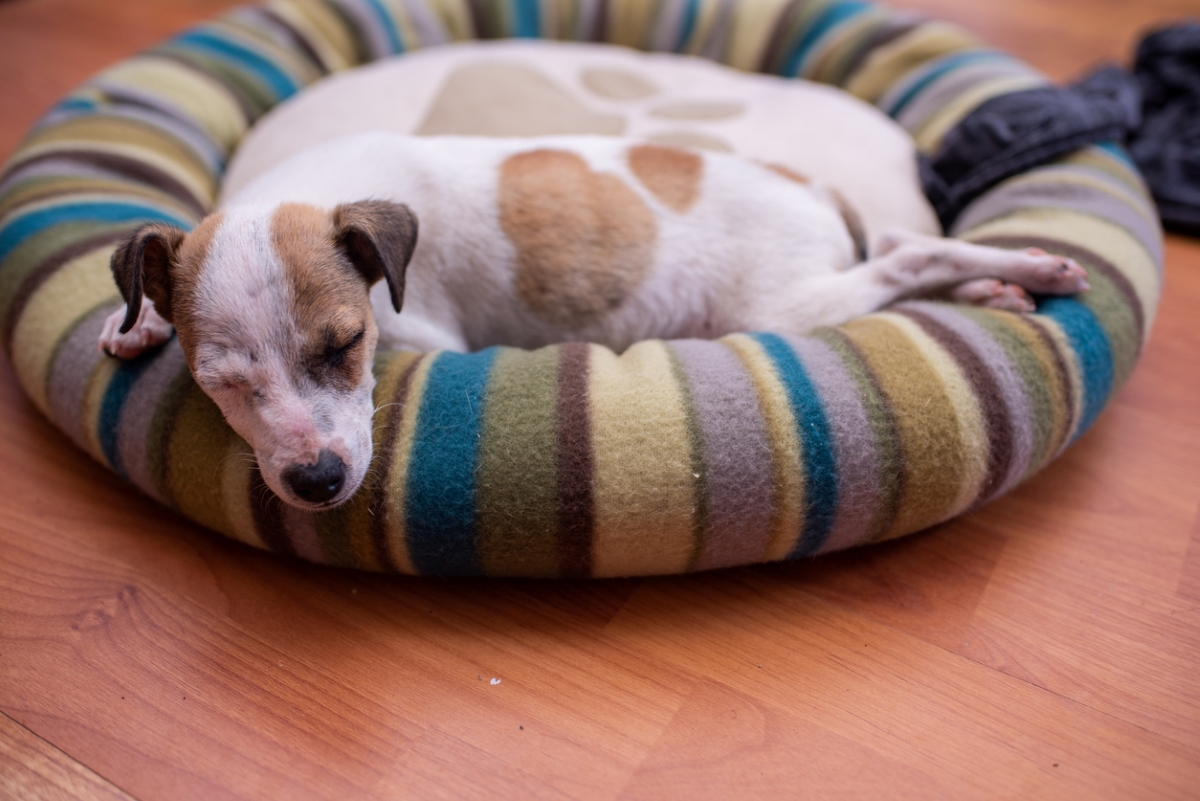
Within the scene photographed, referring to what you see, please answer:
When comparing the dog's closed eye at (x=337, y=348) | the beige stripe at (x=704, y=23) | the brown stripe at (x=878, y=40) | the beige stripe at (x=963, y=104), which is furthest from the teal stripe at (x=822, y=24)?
the dog's closed eye at (x=337, y=348)

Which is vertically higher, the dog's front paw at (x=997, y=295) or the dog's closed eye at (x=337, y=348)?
the dog's closed eye at (x=337, y=348)

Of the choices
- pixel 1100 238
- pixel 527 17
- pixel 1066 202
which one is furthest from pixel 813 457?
pixel 527 17

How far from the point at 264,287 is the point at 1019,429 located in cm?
143

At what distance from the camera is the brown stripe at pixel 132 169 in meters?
2.47

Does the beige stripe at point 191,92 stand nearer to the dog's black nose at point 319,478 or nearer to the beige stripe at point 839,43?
the dog's black nose at point 319,478

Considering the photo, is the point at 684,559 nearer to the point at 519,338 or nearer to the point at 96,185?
the point at 519,338

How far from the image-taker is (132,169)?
8.29ft

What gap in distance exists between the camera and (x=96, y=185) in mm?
2369

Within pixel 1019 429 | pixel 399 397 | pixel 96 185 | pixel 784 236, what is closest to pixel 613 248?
pixel 784 236

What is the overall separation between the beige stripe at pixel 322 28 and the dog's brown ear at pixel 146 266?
1848 mm

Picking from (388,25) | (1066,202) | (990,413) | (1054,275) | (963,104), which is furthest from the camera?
(388,25)

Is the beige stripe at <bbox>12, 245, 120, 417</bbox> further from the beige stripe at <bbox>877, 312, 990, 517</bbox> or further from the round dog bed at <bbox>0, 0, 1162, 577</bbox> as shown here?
the beige stripe at <bbox>877, 312, 990, 517</bbox>

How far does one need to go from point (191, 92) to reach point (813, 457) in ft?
7.66

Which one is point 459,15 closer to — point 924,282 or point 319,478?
point 924,282
